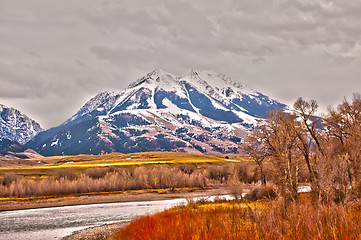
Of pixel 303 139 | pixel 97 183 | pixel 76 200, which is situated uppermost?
pixel 303 139

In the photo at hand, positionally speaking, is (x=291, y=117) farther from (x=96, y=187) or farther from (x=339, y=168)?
(x=96, y=187)

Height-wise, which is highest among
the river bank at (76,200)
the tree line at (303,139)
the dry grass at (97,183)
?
the tree line at (303,139)

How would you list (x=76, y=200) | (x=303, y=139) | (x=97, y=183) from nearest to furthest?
(x=303, y=139), (x=76, y=200), (x=97, y=183)

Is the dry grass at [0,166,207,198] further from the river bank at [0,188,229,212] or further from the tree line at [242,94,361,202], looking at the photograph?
the tree line at [242,94,361,202]

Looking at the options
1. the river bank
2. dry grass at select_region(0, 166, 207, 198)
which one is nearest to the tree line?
the river bank

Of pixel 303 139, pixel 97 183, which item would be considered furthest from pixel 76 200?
pixel 303 139

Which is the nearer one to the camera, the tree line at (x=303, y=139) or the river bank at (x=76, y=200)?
the tree line at (x=303, y=139)

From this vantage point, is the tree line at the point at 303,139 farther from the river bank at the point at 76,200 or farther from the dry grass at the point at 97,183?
the dry grass at the point at 97,183

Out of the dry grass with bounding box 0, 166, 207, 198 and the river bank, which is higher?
the dry grass with bounding box 0, 166, 207, 198

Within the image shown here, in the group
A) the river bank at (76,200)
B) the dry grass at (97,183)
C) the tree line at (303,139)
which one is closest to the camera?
the tree line at (303,139)

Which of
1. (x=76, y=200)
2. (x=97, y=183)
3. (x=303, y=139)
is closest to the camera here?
(x=303, y=139)

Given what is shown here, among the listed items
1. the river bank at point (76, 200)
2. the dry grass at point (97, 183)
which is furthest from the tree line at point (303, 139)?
the dry grass at point (97, 183)

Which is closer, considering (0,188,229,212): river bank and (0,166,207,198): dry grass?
(0,188,229,212): river bank

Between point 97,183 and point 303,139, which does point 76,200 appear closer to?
point 97,183
